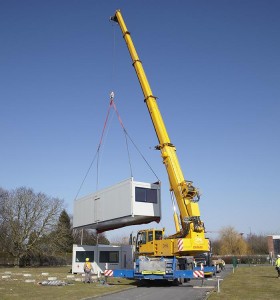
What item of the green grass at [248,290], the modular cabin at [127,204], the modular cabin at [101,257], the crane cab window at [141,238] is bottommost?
the green grass at [248,290]

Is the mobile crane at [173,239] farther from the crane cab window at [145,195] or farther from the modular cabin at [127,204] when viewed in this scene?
the crane cab window at [145,195]

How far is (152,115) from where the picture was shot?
79.5 feet

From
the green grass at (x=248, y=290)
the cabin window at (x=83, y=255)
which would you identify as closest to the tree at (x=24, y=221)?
the cabin window at (x=83, y=255)

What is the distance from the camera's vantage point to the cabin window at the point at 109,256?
106 feet

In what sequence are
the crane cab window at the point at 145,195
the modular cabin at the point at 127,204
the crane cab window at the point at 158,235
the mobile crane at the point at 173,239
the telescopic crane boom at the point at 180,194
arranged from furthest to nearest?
1. the crane cab window at the point at 145,195
2. the modular cabin at the point at 127,204
3. the crane cab window at the point at 158,235
4. the telescopic crane boom at the point at 180,194
5. the mobile crane at the point at 173,239

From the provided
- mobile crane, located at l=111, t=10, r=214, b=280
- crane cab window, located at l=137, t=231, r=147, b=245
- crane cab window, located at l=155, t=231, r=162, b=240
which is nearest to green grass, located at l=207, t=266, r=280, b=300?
mobile crane, located at l=111, t=10, r=214, b=280

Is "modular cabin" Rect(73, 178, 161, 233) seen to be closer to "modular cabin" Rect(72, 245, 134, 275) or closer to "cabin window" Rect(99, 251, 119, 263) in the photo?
"modular cabin" Rect(72, 245, 134, 275)

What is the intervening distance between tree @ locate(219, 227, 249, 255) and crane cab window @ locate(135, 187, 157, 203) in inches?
2678

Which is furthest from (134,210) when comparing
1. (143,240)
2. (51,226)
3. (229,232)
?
(229,232)

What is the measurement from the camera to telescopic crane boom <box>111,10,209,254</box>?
20328 millimetres

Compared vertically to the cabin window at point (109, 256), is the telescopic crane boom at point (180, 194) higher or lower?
higher

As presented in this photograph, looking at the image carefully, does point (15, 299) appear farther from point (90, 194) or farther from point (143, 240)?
point (90, 194)

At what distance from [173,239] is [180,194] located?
8.61 feet

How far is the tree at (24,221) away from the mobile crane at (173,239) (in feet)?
115
